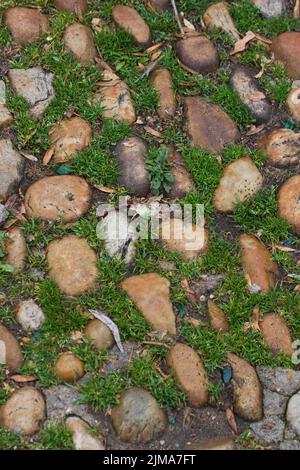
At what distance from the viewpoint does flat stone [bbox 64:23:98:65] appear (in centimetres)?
508

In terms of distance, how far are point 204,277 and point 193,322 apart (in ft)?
1.11

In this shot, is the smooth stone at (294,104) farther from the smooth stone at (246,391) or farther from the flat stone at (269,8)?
the smooth stone at (246,391)

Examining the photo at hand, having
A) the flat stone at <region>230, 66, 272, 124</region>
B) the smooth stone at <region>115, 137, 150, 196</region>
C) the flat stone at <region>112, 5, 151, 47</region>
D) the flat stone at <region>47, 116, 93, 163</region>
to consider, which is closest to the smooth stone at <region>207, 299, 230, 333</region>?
the smooth stone at <region>115, 137, 150, 196</region>

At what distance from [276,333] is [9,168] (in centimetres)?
198

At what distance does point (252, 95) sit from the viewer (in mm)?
5078

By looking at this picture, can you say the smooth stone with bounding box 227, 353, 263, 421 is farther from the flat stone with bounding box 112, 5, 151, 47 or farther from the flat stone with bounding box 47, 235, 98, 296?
the flat stone with bounding box 112, 5, 151, 47

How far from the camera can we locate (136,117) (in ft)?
16.3

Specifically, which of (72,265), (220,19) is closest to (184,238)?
(72,265)

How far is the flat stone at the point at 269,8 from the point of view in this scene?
18.1 ft

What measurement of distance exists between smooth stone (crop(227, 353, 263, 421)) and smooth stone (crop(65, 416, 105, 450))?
2.59ft

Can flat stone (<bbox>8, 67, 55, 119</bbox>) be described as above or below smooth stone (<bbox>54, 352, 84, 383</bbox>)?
above

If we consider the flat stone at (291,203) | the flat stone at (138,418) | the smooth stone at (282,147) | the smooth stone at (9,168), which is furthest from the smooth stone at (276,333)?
the smooth stone at (9,168)
